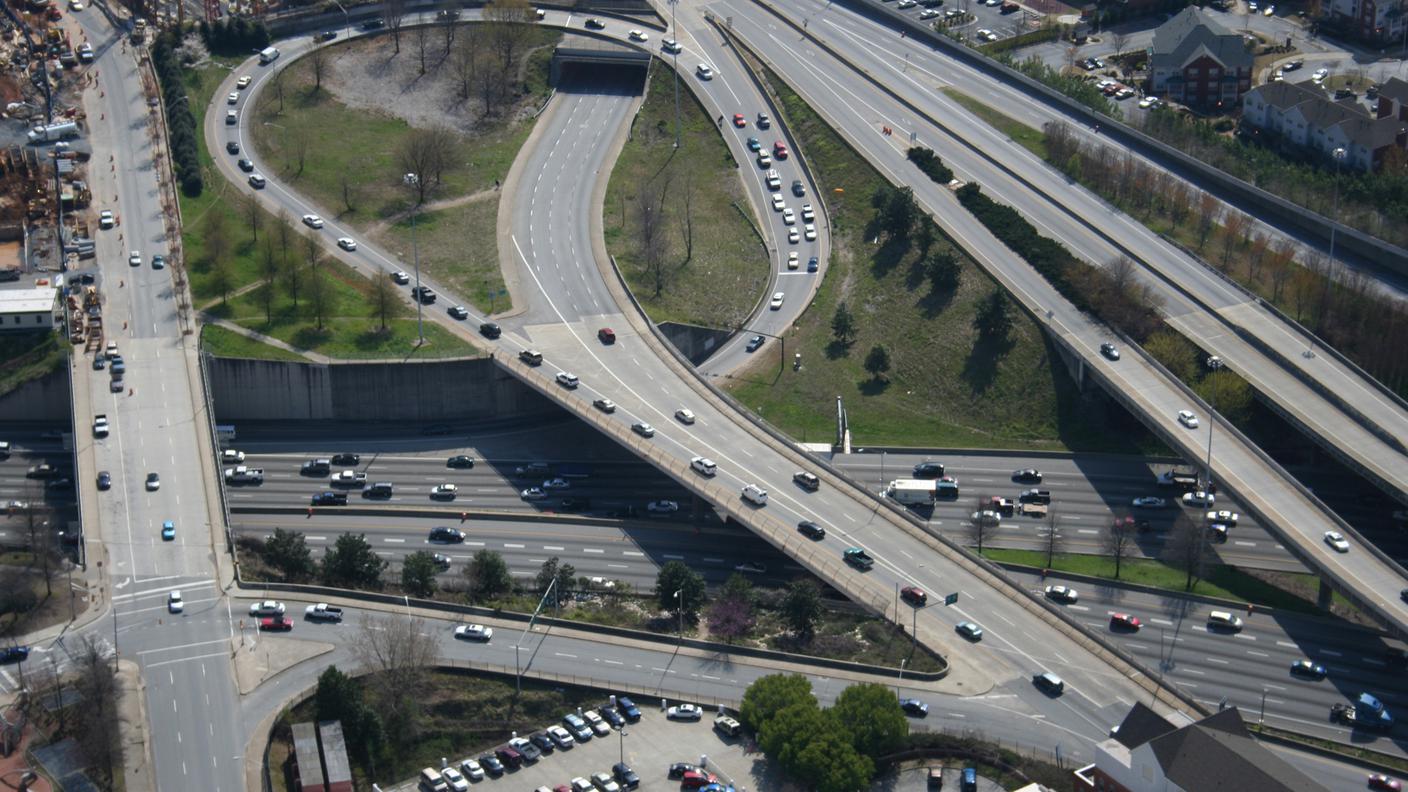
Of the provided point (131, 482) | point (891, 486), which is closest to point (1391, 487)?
point (891, 486)

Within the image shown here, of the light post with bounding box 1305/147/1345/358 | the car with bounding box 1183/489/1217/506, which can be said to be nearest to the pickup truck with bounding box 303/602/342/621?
the car with bounding box 1183/489/1217/506

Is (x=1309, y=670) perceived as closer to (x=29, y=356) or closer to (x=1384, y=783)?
(x=1384, y=783)

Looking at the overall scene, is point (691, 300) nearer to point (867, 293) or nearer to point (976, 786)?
point (867, 293)

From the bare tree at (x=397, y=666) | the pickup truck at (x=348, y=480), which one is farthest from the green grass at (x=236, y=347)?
the bare tree at (x=397, y=666)

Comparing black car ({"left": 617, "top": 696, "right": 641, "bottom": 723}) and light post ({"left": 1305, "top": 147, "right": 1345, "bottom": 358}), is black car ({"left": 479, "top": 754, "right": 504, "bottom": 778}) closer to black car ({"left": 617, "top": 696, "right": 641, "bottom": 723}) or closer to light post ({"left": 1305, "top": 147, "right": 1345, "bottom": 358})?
black car ({"left": 617, "top": 696, "right": 641, "bottom": 723})

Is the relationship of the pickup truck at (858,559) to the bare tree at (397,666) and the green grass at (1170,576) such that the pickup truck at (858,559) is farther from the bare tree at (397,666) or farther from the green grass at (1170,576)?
the bare tree at (397,666)

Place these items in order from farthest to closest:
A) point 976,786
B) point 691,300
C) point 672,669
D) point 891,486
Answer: point 691,300 → point 891,486 → point 672,669 → point 976,786
